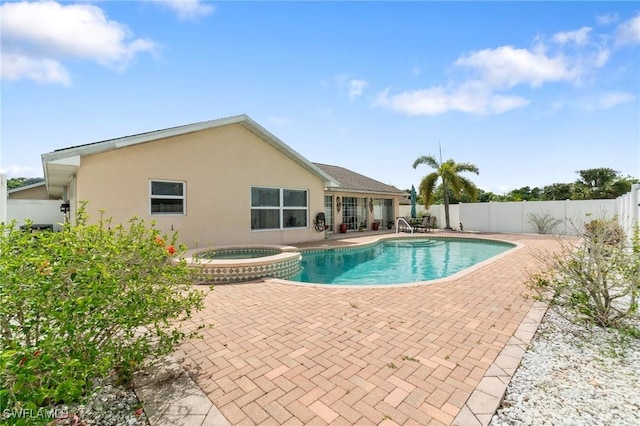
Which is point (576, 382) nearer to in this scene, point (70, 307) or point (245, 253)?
point (70, 307)

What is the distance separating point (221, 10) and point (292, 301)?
30.2 feet

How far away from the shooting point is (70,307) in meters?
2.46

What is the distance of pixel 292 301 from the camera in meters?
6.27

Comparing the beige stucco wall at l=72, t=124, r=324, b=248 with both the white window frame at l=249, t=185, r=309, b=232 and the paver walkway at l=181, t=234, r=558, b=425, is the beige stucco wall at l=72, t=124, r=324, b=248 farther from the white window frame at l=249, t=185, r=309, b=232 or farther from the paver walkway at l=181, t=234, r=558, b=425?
the paver walkway at l=181, t=234, r=558, b=425

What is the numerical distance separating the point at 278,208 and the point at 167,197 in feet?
17.5

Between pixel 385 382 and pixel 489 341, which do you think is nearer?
pixel 385 382

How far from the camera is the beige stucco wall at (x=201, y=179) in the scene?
1005cm

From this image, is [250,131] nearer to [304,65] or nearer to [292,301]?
[304,65]

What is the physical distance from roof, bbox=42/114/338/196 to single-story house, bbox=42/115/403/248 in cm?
3

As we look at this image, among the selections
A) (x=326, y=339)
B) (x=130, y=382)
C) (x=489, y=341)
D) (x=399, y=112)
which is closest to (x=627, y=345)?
(x=489, y=341)

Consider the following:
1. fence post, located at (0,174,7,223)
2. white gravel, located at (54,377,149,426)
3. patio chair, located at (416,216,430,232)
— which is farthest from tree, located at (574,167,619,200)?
fence post, located at (0,174,7,223)

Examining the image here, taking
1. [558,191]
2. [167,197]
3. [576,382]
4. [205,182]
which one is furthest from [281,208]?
[558,191]

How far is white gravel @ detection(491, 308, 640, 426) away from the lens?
2719 millimetres

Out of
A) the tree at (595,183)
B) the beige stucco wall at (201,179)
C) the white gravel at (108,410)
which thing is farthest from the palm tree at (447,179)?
the white gravel at (108,410)
